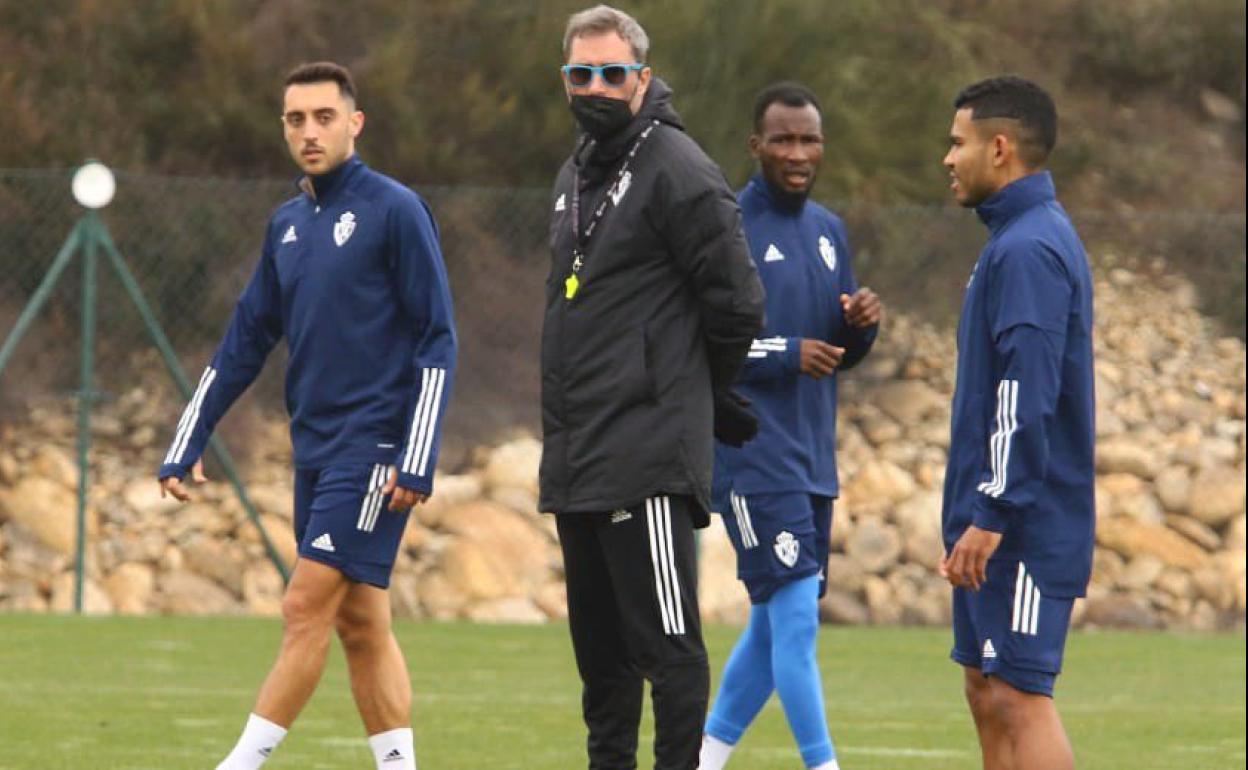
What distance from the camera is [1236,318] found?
2036 centimetres

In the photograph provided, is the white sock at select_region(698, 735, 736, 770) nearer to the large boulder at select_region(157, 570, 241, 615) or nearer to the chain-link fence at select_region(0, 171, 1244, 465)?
the large boulder at select_region(157, 570, 241, 615)

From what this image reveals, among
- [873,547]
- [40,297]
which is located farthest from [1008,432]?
[873,547]

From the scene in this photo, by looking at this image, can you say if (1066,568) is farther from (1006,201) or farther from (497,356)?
(497,356)

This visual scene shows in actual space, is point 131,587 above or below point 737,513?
below

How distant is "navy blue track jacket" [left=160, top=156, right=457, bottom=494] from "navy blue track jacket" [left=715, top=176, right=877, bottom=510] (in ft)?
4.29

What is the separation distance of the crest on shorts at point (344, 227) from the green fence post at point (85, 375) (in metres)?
10.6

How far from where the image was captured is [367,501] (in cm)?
754

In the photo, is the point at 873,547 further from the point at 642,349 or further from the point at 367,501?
the point at 642,349

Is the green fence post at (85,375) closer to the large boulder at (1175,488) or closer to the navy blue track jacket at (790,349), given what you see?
the large boulder at (1175,488)

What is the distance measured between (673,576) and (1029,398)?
3.31ft

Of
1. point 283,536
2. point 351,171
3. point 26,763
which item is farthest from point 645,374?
point 283,536

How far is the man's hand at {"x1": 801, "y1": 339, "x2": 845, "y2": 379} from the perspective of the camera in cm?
843

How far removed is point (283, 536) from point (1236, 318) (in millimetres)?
7393

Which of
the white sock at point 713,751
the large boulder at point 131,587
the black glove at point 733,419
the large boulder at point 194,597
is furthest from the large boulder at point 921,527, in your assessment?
the black glove at point 733,419
